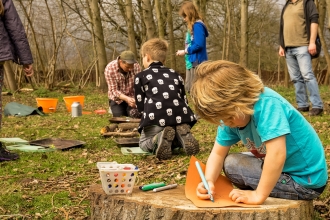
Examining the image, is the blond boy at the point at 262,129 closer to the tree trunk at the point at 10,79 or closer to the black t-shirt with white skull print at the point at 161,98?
the black t-shirt with white skull print at the point at 161,98

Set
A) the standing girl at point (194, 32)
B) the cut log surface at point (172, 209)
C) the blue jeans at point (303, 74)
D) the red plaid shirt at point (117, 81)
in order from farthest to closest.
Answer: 1. the red plaid shirt at point (117, 81)
2. the standing girl at point (194, 32)
3. the blue jeans at point (303, 74)
4. the cut log surface at point (172, 209)

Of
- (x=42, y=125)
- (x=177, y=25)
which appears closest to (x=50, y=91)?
(x=42, y=125)

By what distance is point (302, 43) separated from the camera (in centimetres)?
567

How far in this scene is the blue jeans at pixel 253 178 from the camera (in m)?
2.14

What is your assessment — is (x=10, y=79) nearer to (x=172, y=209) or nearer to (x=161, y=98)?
(x=161, y=98)

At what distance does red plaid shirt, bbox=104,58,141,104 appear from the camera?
638cm

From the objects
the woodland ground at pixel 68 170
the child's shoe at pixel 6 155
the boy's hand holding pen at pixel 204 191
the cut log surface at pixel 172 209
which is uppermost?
the boy's hand holding pen at pixel 204 191

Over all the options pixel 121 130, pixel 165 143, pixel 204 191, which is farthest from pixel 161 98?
pixel 204 191

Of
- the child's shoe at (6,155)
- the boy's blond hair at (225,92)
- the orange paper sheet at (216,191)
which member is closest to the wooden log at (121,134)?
the child's shoe at (6,155)

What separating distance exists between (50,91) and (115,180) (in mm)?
9977

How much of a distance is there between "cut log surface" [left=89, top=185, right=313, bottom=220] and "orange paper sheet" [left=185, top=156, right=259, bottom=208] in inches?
1.3

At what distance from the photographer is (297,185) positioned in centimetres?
215

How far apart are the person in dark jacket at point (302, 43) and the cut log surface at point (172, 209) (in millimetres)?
3751

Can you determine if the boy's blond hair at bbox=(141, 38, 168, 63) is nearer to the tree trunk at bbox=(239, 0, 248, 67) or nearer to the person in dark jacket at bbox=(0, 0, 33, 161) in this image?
the person in dark jacket at bbox=(0, 0, 33, 161)
